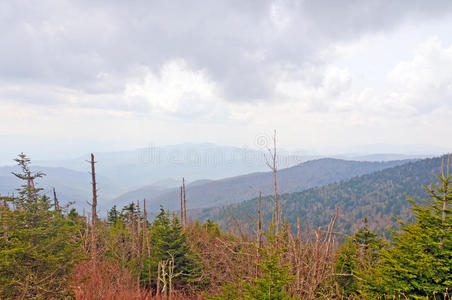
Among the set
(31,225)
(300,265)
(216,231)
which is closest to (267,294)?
(300,265)

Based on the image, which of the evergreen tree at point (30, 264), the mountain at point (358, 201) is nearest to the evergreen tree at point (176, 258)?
the evergreen tree at point (30, 264)

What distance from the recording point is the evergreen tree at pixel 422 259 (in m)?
4.68

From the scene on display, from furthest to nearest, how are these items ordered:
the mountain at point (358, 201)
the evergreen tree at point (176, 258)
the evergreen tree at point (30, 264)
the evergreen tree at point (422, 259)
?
the mountain at point (358, 201), the evergreen tree at point (176, 258), the evergreen tree at point (30, 264), the evergreen tree at point (422, 259)

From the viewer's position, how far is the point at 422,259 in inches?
186

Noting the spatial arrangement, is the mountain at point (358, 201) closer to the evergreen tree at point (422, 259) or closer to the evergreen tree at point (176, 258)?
the evergreen tree at point (176, 258)

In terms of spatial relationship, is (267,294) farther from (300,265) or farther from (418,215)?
(418,215)

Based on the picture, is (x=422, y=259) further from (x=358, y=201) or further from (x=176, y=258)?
(x=358, y=201)

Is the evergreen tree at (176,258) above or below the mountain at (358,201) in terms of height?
above

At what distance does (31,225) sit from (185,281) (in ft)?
20.3

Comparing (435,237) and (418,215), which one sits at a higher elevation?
(418,215)

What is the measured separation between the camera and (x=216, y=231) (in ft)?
79.7

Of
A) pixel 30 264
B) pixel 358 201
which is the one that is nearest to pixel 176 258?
pixel 30 264

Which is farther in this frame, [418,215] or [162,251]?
[162,251]

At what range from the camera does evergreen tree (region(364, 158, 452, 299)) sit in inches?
184
